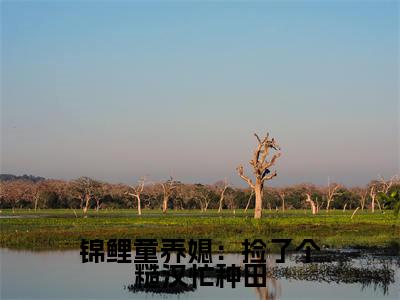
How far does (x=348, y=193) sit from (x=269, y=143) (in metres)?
69.0

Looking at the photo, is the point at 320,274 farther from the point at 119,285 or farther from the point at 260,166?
the point at 260,166

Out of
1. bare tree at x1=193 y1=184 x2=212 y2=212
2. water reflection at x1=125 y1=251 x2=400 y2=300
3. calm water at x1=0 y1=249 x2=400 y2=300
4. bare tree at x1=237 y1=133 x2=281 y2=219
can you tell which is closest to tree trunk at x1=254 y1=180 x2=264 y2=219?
bare tree at x1=237 y1=133 x2=281 y2=219

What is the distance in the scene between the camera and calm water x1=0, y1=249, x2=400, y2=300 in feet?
62.1

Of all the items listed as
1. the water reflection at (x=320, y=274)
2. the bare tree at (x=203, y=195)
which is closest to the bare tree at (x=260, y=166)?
the water reflection at (x=320, y=274)

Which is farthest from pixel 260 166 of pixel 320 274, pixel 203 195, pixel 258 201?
pixel 203 195

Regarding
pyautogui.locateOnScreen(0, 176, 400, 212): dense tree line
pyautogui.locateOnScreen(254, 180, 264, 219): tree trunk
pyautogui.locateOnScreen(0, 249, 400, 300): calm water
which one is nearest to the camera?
pyautogui.locateOnScreen(0, 249, 400, 300): calm water

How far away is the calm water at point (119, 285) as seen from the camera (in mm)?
18922

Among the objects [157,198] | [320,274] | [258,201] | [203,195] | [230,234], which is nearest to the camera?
[320,274]

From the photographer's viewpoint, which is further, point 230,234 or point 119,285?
point 230,234

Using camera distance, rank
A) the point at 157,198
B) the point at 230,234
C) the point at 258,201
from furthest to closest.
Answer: the point at 157,198 → the point at 258,201 → the point at 230,234

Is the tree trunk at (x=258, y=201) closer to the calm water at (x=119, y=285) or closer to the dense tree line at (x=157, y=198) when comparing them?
the calm water at (x=119, y=285)

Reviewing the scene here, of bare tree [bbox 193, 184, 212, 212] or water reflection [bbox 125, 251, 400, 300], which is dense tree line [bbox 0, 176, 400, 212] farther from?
water reflection [bbox 125, 251, 400, 300]

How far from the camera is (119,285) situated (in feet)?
68.7

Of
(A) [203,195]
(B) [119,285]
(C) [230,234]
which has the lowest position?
(B) [119,285]
